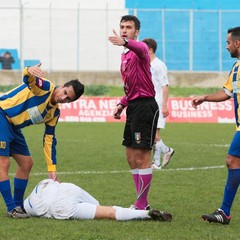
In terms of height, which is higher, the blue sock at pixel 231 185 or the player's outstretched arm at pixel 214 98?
the player's outstretched arm at pixel 214 98

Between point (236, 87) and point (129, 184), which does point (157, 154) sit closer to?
point (129, 184)

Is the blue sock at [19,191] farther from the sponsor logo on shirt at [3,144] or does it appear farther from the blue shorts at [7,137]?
the sponsor logo on shirt at [3,144]

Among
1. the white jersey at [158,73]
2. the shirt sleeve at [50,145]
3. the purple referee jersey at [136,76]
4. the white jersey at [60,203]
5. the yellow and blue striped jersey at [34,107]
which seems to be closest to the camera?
the white jersey at [60,203]

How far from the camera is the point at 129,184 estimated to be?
11.7 m

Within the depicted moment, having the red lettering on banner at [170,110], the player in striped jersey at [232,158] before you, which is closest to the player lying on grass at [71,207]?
the player in striped jersey at [232,158]

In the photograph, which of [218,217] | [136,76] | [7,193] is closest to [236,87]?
[136,76]

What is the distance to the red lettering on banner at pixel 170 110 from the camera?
28.7 metres

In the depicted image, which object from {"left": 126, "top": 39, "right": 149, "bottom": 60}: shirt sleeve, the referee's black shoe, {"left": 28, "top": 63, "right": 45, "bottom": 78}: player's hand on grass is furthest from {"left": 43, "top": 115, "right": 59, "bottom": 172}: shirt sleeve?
the referee's black shoe

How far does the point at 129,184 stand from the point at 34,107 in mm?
3313

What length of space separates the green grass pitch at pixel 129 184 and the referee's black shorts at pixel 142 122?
877mm

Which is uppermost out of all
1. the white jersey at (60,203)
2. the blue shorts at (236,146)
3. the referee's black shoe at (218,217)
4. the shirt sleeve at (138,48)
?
the shirt sleeve at (138,48)

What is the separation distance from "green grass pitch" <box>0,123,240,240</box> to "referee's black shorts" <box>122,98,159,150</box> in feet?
2.88

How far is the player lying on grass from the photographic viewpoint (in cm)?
838

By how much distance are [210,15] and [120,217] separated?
2928 cm
